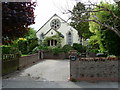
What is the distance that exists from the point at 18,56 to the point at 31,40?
58.7 feet

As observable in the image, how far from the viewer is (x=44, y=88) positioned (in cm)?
852

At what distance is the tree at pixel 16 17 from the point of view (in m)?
11.2

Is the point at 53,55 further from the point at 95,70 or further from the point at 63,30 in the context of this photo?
the point at 95,70

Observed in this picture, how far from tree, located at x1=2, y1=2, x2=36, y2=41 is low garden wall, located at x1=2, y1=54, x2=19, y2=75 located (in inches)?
60.6

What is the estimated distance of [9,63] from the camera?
12656mm

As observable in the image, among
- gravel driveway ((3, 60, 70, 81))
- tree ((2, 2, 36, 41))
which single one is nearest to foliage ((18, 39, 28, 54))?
gravel driveway ((3, 60, 70, 81))

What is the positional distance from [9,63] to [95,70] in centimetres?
622

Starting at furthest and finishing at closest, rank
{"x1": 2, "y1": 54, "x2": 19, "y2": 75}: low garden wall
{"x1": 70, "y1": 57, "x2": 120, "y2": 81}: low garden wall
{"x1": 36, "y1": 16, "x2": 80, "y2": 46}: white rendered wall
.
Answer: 1. {"x1": 36, "y1": 16, "x2": 80, "y2": 46}: white rendered wall
2. {"x1": 2, "y1": 54, "x2": 19, "y2": 75}: low garden wall
3. {"x1": 70, "y1": 57, "x2": 120, "y2": 81}: low garden wall

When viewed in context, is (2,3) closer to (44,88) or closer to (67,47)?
(44,88)

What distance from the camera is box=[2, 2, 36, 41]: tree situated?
11.2m

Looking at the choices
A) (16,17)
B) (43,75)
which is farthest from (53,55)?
(16,17)

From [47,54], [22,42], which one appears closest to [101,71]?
[47,54]

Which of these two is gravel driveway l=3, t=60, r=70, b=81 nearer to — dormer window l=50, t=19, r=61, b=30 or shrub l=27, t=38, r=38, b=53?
shrub l=27, t=38, r=38, b=53

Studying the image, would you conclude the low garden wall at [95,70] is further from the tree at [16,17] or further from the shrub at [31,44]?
the shrub at [31,44]
